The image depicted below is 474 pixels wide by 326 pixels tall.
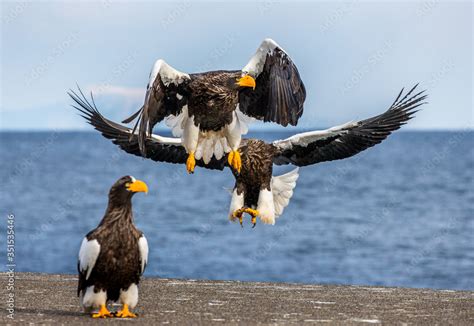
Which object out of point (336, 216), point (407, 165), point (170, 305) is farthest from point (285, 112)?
point (407, 165)

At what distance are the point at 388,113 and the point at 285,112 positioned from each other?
1241 millimetres

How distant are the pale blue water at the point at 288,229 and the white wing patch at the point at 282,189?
50.5 ft

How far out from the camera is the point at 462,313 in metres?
8.79

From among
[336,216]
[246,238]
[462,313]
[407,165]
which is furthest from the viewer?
[407,165]

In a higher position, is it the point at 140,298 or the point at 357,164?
the point at 357,164

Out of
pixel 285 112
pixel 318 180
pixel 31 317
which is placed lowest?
pixel 31 317

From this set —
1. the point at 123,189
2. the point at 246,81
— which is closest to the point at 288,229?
the point at 246,81

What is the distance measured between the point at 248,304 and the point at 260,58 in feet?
11.3

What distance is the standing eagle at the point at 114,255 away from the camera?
25.6 ft

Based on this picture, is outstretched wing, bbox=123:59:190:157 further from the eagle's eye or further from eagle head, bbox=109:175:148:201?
eagle head, bbox=109:175:148:201

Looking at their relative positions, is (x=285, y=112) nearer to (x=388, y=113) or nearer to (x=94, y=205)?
(x=388, y=113)

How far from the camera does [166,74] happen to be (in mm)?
11039

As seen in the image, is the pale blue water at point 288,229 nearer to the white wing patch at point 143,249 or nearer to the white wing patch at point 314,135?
the white wing patch at point 314,135

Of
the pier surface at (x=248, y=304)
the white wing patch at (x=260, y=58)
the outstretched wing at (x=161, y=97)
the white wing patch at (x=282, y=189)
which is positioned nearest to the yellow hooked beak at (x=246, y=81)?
the white wing patch at (x=260, y=58)
